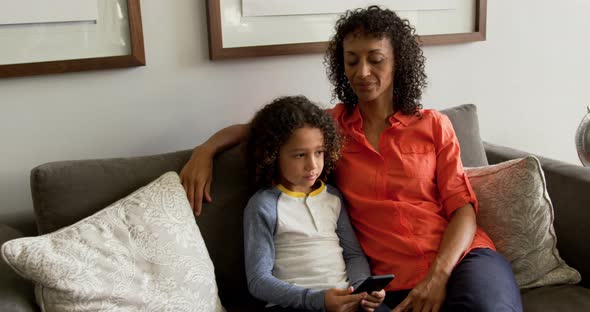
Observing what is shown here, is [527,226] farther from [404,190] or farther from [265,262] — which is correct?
[265,262]

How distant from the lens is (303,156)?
1539 mm

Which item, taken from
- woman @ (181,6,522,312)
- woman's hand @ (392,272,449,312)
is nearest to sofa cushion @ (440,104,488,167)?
woman @ (181,6,522,312)

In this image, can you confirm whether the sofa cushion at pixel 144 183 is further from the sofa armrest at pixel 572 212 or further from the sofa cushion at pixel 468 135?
the sofa armrest at pixel 572 212

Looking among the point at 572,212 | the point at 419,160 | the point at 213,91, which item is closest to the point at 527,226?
the point at 572,212

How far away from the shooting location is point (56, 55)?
5.49 ft

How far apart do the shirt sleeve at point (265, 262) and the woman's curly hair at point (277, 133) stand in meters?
0.07

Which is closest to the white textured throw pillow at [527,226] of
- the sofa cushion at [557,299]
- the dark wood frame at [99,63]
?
the sofa cushion at [557,299]

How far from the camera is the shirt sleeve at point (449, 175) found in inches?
64.9

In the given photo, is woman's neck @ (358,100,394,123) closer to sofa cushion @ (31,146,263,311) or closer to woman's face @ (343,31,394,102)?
woman's face @ (343,31,394,102)

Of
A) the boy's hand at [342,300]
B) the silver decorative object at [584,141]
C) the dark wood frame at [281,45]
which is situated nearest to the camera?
the boy's hand at [342,300]

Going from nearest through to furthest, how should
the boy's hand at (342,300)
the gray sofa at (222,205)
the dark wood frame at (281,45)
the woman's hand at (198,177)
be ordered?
the boy's hand at (342,300)
the gray sofa at (222,205)
the woman's hand at (198,177)
the dark wood frame at (281,45)

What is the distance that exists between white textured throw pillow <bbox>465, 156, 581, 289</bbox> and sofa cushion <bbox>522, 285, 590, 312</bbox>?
0.03m

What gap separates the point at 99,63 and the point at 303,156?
0.67m

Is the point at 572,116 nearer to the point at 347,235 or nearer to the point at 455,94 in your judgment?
the point at 455,94
